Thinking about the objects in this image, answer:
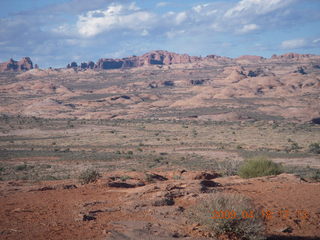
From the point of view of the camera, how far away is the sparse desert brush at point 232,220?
7.96m

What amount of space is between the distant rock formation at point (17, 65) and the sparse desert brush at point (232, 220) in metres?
181

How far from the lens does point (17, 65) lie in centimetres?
18062

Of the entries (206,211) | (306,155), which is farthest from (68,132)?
(206,211)

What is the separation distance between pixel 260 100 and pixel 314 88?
17294 millimetres

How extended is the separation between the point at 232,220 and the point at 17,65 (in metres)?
189

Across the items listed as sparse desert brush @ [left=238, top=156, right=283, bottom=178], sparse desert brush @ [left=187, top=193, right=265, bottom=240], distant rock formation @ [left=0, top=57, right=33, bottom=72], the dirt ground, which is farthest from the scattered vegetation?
distant rock formation @ [left=0, top=57, right=33, bottom=72]

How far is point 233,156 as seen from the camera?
32875mm

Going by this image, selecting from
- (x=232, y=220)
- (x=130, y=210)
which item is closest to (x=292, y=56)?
(x=130, y=210)

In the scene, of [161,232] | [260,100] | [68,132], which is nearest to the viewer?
[161,232]

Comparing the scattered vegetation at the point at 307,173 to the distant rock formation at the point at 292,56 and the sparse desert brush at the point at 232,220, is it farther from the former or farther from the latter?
the distant rock formation at the point at 292,56

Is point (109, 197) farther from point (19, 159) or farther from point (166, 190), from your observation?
point (19, 159)

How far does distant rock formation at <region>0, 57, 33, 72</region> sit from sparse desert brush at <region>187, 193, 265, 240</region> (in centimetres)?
18105

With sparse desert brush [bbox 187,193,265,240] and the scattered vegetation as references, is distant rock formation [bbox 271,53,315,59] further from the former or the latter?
sparse desert brush [bbox 187,193,265,240]
